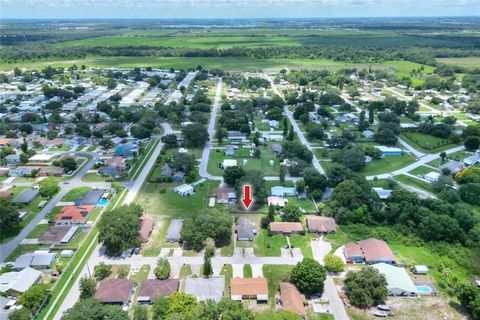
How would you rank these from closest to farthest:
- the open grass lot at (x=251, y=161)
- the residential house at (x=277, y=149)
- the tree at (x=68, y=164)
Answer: the tree at (x=68, y=164), the open grass lot at (x=251, y=161), the residential house at (x=277, y=149)

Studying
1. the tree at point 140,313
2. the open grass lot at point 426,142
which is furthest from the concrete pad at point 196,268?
the open grass lot at point 426,142

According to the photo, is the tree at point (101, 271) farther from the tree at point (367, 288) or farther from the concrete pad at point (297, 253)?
the tree at point (367, 288)

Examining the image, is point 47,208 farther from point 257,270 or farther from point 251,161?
point 251,161

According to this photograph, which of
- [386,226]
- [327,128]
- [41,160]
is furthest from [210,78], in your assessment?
[386,226]

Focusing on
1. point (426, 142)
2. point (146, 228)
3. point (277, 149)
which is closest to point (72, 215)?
point (146, 228)

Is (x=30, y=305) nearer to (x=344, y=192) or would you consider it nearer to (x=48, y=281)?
(x=48, y=281)

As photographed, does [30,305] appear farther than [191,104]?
No
